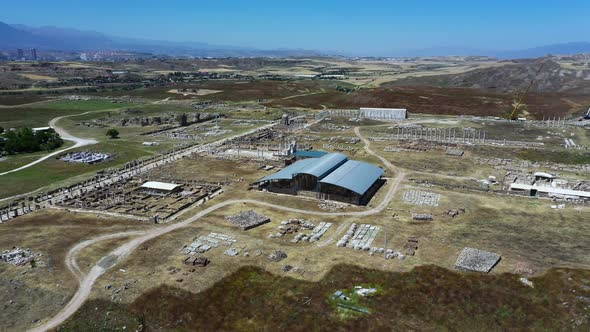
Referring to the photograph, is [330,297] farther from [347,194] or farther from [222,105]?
[222,105]

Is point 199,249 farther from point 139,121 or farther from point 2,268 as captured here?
point 139,121

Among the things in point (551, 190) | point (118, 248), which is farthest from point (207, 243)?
point (551, 190)

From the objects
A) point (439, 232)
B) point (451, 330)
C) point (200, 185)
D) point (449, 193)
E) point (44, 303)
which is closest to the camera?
point (451, 330)

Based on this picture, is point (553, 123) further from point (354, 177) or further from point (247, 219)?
point (247, 219)

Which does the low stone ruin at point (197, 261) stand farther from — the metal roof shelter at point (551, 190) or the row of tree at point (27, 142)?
the row of tree at point (27, 142)

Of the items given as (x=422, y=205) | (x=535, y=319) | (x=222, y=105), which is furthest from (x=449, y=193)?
(x=222, y=105)

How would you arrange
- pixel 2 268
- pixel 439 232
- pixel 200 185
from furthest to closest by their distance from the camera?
pixel 200 185, pixel 439 232, pixel 2 268

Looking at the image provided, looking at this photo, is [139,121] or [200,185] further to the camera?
[139,121]
